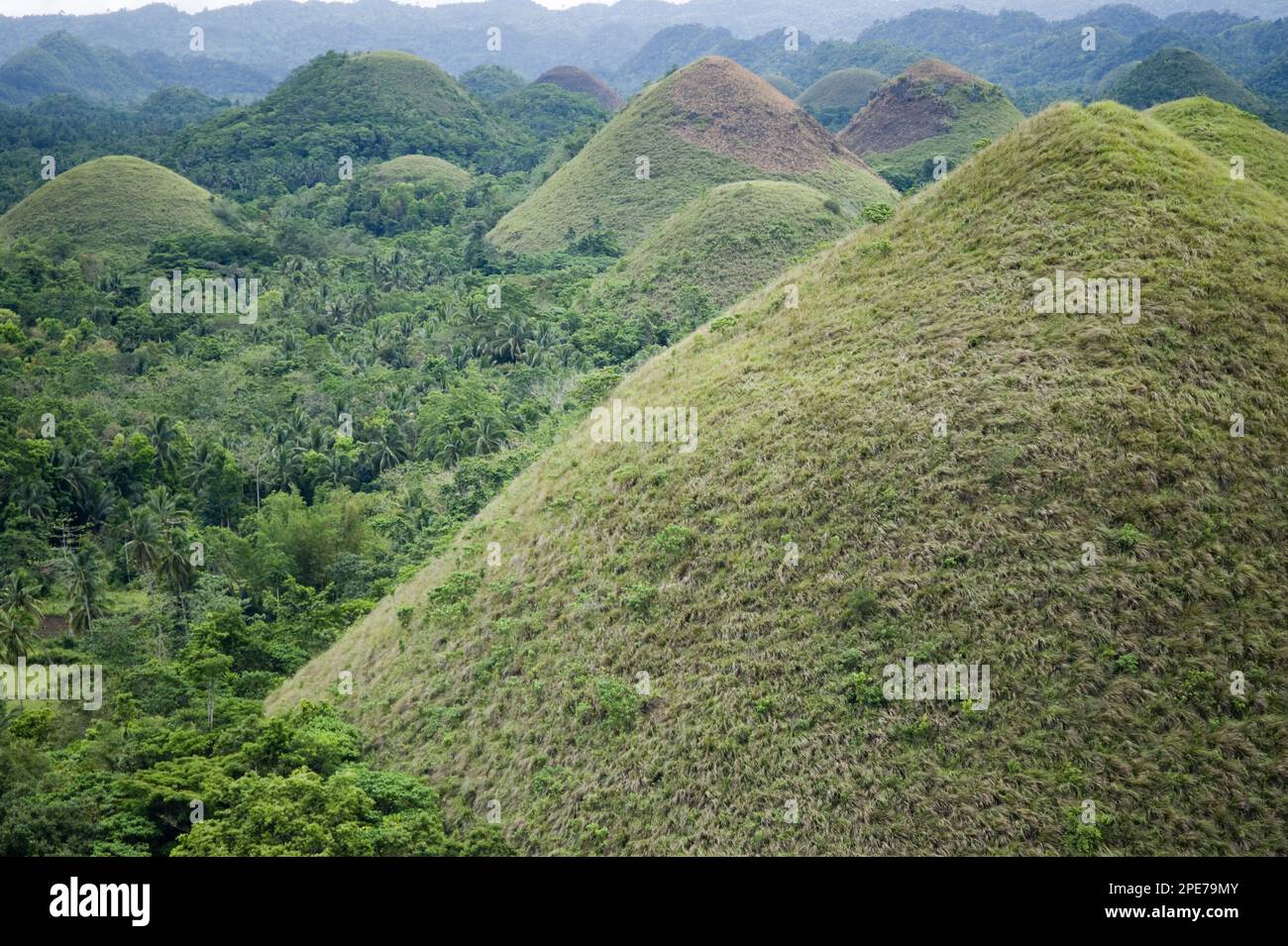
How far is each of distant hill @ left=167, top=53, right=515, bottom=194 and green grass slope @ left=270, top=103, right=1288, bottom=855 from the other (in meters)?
102

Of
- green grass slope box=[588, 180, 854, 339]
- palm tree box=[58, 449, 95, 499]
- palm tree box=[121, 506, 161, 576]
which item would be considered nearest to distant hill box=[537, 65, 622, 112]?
green grass slope box=[588, 180, 854, 339]

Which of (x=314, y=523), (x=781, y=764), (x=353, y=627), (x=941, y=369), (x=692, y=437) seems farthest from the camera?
(x=314, y=523)

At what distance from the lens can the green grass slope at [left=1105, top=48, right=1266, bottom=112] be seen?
4136 inches

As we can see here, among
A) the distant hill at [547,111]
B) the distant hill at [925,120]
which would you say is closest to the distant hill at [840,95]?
the distant hill at [925,120]

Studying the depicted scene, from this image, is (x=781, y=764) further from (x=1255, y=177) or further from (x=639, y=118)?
(x=639, y=118)

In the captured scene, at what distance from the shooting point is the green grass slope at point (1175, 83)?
345 ft

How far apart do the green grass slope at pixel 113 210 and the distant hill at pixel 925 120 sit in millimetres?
66051

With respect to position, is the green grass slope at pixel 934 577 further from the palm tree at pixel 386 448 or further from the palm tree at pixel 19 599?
the palm tree at pixel 386 448

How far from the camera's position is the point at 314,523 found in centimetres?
3894

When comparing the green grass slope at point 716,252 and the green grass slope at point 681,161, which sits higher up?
the green grass slope at point 681,161

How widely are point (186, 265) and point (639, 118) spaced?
1591 inches

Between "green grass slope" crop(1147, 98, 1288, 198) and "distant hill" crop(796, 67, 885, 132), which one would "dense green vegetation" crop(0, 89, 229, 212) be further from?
"green grass slope" crop(1147, 98, 1288, 198)

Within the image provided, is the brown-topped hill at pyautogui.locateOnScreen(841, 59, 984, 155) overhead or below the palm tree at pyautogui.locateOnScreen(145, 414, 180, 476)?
overhead
